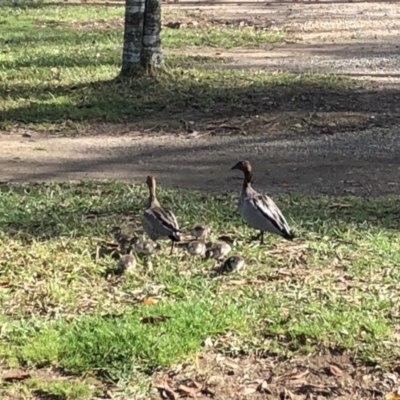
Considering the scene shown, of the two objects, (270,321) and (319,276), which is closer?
(270,321)

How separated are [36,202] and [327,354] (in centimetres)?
373

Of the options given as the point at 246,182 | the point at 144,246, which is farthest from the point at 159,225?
the point at 246,182

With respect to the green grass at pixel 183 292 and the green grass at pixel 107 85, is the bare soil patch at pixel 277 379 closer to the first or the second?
the green grass at pixel 183 292

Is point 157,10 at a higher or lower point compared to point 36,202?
higher

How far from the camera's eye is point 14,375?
4.88 metres

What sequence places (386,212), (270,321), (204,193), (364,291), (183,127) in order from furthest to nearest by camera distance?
1. (183,127)
2. (204,193)
3. (386,212)
4. (364,291)
5. (270,321)

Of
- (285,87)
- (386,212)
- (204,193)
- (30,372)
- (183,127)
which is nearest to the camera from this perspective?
(30,372)

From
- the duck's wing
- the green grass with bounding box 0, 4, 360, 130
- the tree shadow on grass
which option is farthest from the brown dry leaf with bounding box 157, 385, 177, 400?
the green grass with bounding box 0, 4, 360, 130

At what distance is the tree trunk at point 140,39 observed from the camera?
46.6 feet

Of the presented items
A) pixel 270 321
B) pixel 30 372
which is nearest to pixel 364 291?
pixel 270 321

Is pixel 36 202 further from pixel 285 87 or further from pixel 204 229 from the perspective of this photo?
pixel 285 87

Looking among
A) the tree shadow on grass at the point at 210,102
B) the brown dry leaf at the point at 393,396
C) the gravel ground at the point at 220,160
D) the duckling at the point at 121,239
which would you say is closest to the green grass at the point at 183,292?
the duckling at the point at 121,239

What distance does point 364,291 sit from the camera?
235 inches

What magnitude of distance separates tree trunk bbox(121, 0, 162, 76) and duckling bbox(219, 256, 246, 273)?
27.5ft
